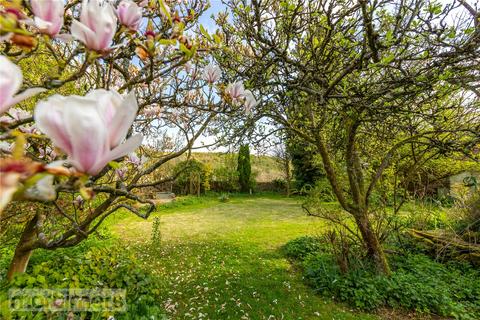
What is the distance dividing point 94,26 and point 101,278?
3.96m

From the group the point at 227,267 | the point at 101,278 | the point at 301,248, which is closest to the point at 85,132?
the point at 101,278

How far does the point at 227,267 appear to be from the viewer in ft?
18.9

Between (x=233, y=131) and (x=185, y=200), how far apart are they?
12.1 m

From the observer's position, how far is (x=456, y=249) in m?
5.63

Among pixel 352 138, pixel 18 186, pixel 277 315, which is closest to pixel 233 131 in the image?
pixel 352 138

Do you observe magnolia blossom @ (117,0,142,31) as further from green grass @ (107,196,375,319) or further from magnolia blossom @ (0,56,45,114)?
green grass @ (107,196,375,319)

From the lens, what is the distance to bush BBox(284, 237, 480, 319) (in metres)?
4.04

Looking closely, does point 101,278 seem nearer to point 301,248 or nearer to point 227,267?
point 227,267

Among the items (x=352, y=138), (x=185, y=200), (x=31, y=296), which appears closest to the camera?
(x=31, y=296)

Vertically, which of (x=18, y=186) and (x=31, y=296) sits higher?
(x=18, y=186)

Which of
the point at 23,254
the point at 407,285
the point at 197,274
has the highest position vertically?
the point at 23,254

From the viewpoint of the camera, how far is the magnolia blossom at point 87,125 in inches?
16.9

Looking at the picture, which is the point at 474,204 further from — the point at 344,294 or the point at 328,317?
the point at 328,317

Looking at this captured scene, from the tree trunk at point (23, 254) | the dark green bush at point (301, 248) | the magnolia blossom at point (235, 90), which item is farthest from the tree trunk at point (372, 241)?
the tree trunk at point (23, 254)
